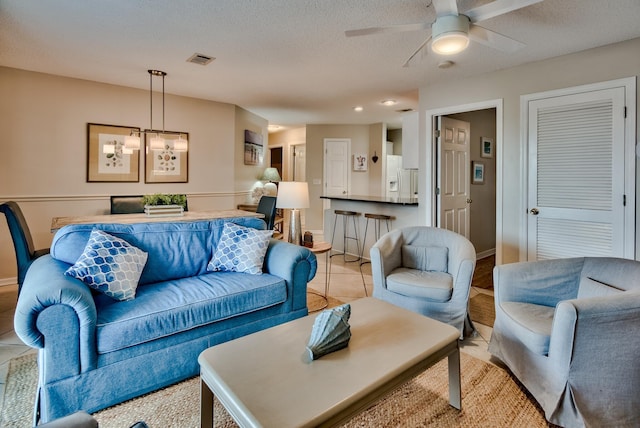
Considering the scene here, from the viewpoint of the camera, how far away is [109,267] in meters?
2.00

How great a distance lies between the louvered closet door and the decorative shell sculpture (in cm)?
293

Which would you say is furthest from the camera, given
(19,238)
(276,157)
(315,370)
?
(276,157)

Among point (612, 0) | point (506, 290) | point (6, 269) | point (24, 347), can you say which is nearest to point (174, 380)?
point (24, 347)

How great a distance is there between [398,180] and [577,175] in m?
4.54

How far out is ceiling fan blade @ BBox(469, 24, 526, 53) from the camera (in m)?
2.17

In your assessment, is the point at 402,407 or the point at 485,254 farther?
the point at 485,254

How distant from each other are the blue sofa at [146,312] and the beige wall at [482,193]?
3606mm

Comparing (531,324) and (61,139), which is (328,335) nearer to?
(531,324)

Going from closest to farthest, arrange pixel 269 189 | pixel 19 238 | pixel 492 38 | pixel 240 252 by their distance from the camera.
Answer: pixel 492 38 → pixel 240 252 → pixel 19 238 → pixel 269 189

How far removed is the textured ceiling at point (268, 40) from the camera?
7.89 feet

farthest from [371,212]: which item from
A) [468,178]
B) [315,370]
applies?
[315,370]

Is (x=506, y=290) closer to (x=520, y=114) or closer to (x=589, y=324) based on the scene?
(x=589, y=324)

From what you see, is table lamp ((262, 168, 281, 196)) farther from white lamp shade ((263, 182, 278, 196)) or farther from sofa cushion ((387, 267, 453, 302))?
sofa cushion ((387, 267, 453, 302))

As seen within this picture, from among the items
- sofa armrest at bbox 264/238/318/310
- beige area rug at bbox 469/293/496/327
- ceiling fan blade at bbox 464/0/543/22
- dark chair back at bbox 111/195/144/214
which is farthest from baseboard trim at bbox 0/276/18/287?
ceiling fan blade at bbox 464/0/543/22
